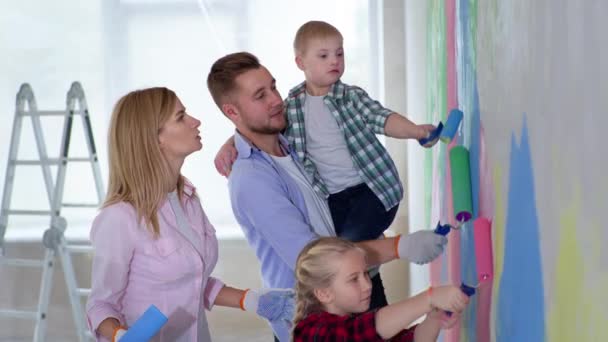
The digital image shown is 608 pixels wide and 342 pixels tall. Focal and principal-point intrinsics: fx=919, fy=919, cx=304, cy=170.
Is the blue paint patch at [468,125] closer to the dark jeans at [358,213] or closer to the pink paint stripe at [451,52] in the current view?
the pink paint stripe at [451,52]

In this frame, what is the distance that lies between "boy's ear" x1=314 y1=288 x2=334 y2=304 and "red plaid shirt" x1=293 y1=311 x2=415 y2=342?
1.1 inches

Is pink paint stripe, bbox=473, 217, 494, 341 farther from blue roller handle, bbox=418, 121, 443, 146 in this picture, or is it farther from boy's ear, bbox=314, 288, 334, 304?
blue roller handle, bbox=418, 121, 443, 146

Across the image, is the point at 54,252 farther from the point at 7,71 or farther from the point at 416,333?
the point at 416,333

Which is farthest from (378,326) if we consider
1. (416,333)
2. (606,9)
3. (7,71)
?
(7,71)

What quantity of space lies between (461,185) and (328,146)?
0.84m

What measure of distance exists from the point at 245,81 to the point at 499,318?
98 centimetres

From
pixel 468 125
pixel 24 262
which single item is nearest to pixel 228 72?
pixel 468 125

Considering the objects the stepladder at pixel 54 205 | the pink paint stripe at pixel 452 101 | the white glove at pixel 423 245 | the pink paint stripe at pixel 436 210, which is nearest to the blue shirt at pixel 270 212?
the white glove at pixel 423 245

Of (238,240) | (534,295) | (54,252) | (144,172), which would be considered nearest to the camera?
(534,295)

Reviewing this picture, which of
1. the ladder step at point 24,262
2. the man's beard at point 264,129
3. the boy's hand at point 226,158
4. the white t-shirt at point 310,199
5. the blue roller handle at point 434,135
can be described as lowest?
the ladder step at point 24,262

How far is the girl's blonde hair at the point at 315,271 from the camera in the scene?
68.1 inches

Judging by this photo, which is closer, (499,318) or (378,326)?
(499,318)

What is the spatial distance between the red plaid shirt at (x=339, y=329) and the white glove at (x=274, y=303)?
37 centimetres

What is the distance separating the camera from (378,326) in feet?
5.17
